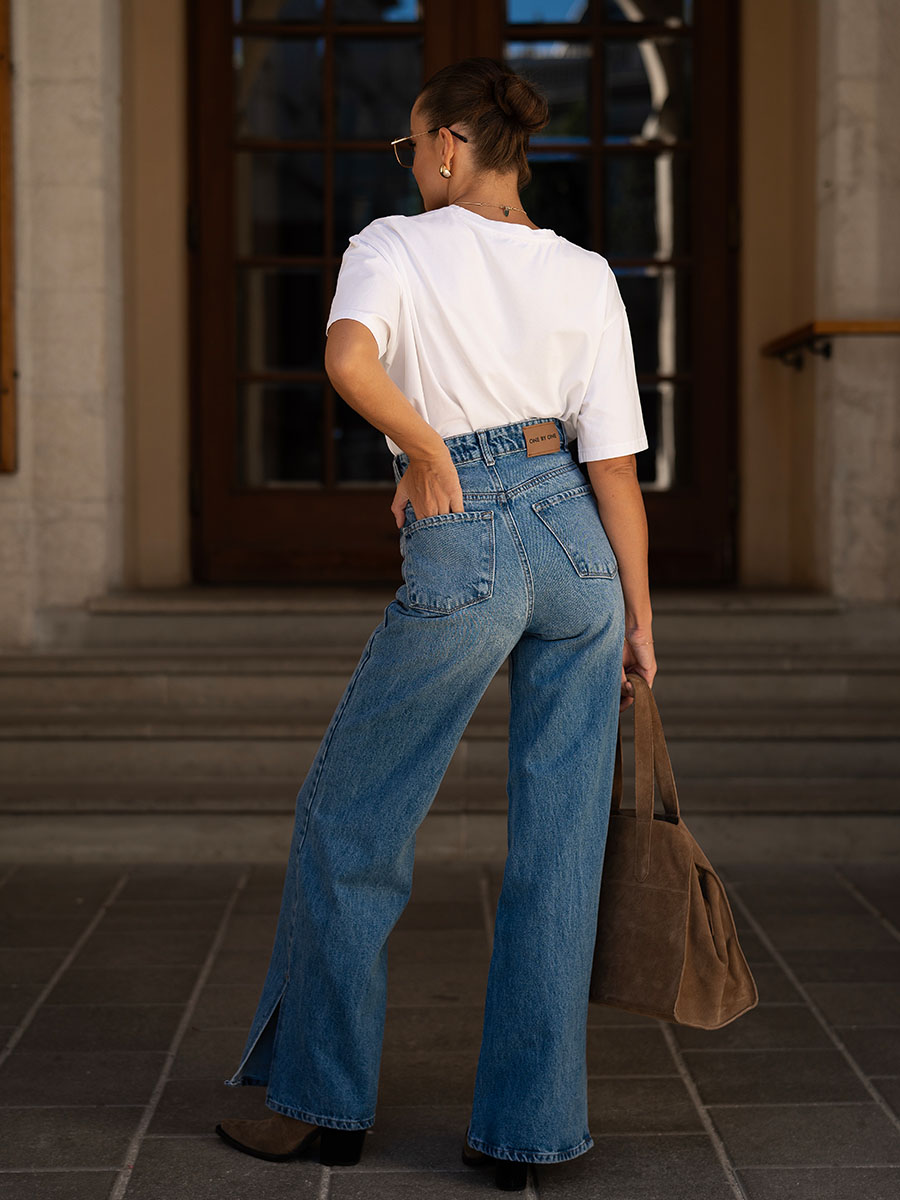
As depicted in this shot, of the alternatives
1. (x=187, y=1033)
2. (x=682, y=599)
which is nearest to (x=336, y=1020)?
(x=187, y=1033)

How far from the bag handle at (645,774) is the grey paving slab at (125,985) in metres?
1.33

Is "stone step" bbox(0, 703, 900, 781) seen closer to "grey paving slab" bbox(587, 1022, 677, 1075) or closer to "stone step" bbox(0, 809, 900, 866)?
"stone step" bbox(0, 809, 900, 866)

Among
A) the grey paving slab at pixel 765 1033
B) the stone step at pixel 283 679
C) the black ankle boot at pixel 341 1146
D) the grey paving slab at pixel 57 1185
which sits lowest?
the grey paving slab at pixel 765 1033

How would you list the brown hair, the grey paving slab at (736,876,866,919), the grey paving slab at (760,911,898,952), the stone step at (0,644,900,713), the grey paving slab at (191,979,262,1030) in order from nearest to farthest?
1. the brown hair
2. the grey paving slab at (191,979,262,1030)
3. the grey paving slab at (760,911,898,952)
4. the grey paving slab at (736,876,866,919)
5. the stone step at (0,644,900,713)

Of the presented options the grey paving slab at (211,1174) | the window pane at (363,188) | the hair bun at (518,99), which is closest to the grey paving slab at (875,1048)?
the grey paving slab at (211,1174)

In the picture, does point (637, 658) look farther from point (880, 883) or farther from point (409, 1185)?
point (880, 883)

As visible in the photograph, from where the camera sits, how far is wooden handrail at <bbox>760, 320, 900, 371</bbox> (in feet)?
17.1

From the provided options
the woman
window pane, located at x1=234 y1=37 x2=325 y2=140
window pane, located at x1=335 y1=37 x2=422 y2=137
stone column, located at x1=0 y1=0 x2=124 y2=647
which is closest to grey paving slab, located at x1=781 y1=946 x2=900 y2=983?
the woman

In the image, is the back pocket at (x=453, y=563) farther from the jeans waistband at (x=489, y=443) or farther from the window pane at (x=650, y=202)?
the window pane at (x=650, y=202)

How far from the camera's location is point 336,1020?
7.46 ft

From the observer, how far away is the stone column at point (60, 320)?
17.4ft

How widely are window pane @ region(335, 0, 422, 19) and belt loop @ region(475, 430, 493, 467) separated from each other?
4613mm

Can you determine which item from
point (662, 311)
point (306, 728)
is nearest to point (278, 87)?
point (662, 311)

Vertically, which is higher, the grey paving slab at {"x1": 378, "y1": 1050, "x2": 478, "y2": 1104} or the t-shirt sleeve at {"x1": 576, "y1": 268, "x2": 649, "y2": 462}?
the t-shirt sleeve at {"x1": 576, "y1": 268, "x2": 649, "y2": 462}
